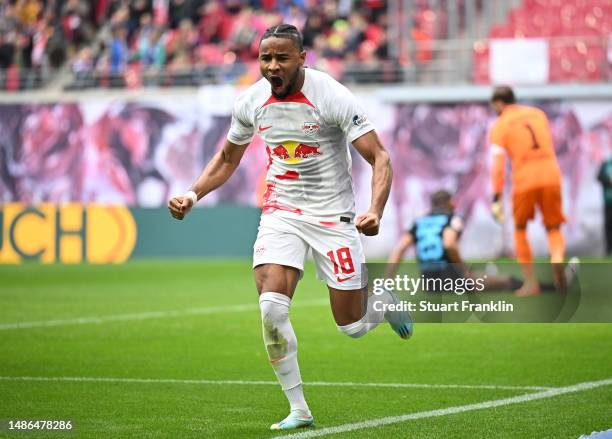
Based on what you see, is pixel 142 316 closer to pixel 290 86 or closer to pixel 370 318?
pixel 370 318

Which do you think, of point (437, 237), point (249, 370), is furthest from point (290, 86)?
point (437, 237)

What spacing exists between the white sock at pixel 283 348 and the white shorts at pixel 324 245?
0.29 m

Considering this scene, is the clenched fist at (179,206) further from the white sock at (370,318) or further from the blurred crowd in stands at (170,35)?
the blurred crowd in stands at (170,35)

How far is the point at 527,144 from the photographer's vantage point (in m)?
14.7

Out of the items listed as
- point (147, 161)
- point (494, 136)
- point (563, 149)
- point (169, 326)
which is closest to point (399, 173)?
point (563, 149)

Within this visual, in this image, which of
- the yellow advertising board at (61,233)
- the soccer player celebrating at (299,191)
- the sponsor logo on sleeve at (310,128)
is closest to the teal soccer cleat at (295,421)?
the soccer player celebrating at (299,191)

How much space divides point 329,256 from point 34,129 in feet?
72.4

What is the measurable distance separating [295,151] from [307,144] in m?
0.08

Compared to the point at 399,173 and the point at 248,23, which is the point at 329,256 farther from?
the point at 248,23

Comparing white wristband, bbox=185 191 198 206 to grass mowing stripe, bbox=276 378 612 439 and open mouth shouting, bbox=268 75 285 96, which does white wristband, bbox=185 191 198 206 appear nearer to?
open mouth shouting, bbox=268 75 285 96

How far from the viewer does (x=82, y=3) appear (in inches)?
1139

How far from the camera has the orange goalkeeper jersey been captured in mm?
14594

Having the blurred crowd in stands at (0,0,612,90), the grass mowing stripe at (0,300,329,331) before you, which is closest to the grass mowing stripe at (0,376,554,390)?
the grass mowing stripe at (0,300,329,331)

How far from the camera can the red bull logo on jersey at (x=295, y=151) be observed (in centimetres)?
707
